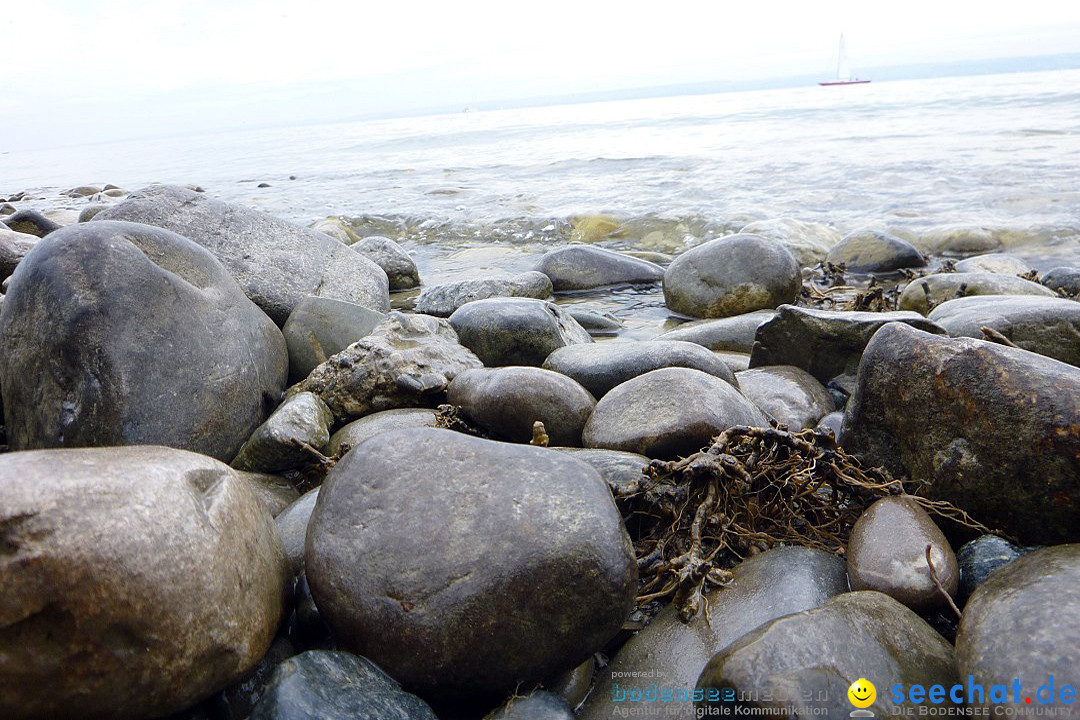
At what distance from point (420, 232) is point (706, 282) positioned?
6.47m

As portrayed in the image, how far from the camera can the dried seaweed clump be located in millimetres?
2477

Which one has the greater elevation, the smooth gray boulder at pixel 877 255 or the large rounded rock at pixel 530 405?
the large rounded rock at pixel 530 405

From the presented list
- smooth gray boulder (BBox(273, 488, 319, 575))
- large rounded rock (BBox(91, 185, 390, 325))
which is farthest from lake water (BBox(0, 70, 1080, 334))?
smooth gray boulder (BBox(273, 488, 319, 575))

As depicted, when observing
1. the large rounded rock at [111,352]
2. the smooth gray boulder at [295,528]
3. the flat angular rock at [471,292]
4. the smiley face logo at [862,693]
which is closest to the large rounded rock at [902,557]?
the smiley face logo at [862,693]

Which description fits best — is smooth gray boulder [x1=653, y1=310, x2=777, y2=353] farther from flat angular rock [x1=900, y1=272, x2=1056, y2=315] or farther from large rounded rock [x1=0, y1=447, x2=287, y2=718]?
large rounded rock [x1=0, y1=447, x2=287, y2=718]

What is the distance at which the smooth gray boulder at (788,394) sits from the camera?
3.66 metres

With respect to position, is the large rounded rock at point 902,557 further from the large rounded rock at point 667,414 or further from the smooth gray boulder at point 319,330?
the smooth gray boulder at point 319,330

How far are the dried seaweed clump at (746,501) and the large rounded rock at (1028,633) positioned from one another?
21.3 inches

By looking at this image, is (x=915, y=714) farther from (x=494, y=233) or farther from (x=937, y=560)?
(x=494, y=233)

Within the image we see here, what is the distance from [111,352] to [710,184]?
40.4ft

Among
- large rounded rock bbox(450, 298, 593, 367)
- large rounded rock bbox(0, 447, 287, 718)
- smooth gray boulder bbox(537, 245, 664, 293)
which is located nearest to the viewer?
large rounded rock bbox(0, 447, 287, 718)

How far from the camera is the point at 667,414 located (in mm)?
2990

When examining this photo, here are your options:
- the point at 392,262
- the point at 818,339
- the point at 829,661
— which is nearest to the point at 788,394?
the point at 818,339

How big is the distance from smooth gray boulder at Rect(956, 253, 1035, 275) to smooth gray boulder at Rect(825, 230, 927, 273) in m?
0.48
